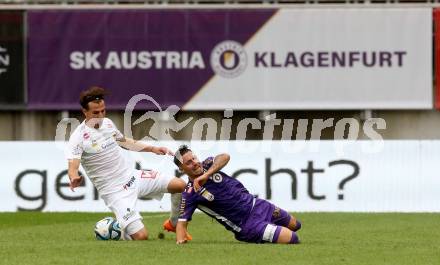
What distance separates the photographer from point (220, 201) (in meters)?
14.0

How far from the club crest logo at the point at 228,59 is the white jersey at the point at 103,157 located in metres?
17.0

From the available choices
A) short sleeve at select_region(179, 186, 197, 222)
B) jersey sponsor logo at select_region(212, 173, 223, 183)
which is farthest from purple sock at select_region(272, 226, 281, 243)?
short sleeve at select_region(179, 186, 197, 222)

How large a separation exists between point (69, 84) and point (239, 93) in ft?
14.7

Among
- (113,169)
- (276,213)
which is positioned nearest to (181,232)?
(276,213)

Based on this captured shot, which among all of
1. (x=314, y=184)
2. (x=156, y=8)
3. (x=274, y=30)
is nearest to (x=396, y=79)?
(x=274, y=30)

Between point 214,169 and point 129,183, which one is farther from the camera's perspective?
point 129,183

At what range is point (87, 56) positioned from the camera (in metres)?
32.5

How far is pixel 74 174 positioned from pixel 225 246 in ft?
6.59

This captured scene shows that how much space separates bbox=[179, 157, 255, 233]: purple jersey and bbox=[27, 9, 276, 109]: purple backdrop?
18.2m

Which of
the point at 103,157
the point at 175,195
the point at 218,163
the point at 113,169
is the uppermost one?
the point at 218,163

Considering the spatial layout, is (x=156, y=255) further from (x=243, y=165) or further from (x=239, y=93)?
(x=239, y=93)

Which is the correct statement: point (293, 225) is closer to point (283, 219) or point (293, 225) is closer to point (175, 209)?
point (283, 219)

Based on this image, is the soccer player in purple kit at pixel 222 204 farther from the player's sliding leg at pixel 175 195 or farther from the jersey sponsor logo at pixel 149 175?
the jersey sponsor logo at pixel 149 175

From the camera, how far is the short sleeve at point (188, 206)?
14.0 m
